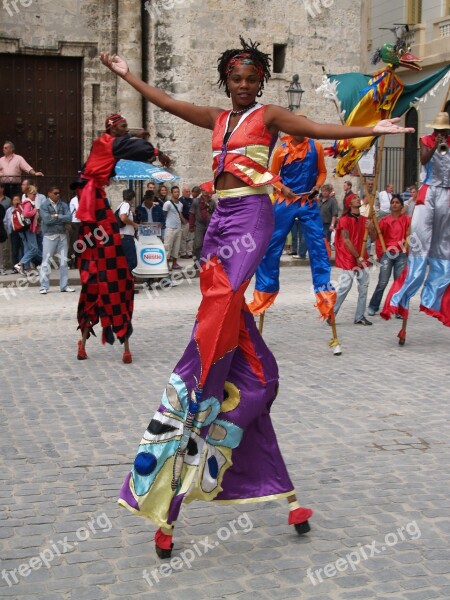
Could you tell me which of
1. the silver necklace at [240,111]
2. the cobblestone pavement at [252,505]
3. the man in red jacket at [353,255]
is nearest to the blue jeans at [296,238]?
the man in red jacket at [353,255]

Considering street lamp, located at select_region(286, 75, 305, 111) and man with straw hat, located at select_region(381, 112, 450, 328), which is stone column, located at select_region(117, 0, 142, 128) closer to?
street lamp, located at select_region(286, 75, 305, 111)

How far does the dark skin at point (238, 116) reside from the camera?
4.31m

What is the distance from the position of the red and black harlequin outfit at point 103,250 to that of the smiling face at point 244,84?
12.0ft

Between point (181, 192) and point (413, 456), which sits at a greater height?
point (181, 192)

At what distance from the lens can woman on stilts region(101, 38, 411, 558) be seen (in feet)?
14.1

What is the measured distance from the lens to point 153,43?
2119 centimetres

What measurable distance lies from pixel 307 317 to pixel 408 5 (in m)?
22.2

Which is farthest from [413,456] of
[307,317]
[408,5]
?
[408,5]

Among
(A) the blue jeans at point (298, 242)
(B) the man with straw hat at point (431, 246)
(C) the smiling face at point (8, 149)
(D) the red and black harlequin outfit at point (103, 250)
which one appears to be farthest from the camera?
(A) the blue jeans at point (298, 242)

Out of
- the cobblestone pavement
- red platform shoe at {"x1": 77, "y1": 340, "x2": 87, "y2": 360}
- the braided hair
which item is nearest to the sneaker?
the cobblestone pavement

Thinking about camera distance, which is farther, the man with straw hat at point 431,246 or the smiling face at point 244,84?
the man with straw hat at point 431,246

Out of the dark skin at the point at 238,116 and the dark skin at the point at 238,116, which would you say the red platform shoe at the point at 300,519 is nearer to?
the dark skin at the point at 238,116

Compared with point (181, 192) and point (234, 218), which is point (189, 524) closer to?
point (234, 218)

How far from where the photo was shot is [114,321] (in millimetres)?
9102
